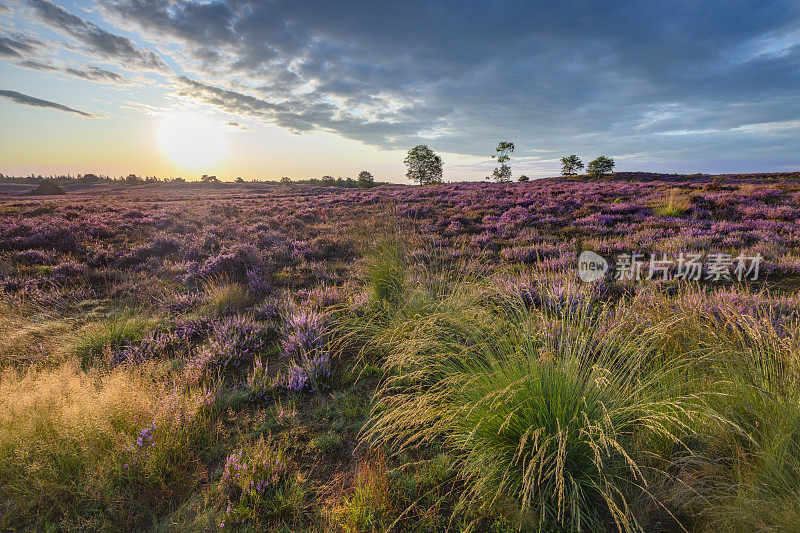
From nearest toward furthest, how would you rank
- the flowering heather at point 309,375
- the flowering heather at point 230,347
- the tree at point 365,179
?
the flowering heather at point 309,375, the flowering heather at point 230,347, the tree at point 365,179

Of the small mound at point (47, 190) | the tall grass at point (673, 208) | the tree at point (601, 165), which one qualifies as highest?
the tree at point (601, 165)

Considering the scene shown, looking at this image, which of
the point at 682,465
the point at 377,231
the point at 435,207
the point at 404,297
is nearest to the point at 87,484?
the point at 404,297

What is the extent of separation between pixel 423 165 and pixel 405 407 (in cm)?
7889

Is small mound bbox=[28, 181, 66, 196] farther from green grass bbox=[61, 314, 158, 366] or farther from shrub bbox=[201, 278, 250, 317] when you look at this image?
green grass bbox=[61, 314, 158, 366]

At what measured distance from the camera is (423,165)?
77.2m

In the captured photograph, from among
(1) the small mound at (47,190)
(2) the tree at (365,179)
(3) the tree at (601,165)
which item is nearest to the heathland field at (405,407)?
(1) the small mound at (47,190)

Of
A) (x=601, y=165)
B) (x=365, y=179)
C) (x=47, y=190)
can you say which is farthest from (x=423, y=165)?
(x=47, y=190)

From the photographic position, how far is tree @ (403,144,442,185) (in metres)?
76.4

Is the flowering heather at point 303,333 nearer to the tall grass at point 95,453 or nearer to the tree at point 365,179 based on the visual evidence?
the tall grass at point 95,453

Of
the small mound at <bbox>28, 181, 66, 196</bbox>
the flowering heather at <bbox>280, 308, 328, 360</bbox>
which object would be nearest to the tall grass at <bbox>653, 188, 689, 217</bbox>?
the flowering heather at <bbox>280, 308, 328, 360</bbox>

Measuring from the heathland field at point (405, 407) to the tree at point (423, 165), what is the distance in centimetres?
7399

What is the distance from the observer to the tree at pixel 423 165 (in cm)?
7644

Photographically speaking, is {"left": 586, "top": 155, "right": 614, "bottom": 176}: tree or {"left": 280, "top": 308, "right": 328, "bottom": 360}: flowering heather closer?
{"left": 280, "top": 308, "right": 328, "bottom": 360}: flowering heather

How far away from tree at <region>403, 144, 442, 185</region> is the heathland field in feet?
243
